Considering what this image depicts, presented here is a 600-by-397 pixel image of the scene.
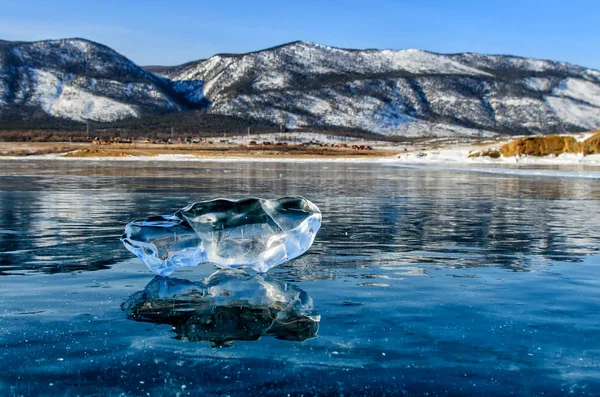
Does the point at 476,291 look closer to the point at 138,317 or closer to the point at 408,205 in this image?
the point at 138,317

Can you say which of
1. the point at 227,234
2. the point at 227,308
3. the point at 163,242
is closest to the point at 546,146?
the point at 227,234

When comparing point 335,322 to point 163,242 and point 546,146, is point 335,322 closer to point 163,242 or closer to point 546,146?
point 163,242

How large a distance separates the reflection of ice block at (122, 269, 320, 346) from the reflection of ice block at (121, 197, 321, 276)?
30cm

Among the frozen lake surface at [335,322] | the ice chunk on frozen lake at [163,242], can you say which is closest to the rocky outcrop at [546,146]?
the frozen lake surface at [335,322]

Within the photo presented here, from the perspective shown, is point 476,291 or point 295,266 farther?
point 295,266

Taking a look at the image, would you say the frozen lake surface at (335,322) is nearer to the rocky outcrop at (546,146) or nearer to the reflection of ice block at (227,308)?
the reflection of ice block at (227,308)

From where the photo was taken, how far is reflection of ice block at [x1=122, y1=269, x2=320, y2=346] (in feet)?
20.6

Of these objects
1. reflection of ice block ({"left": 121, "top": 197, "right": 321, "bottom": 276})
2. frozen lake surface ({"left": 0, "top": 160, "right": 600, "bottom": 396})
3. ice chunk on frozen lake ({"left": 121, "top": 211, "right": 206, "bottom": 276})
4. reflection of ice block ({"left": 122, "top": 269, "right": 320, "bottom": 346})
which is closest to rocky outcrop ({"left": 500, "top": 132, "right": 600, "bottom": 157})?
frozen lake surface ({"left": 0, "top": 160, "right": 600, "bottom": 396})

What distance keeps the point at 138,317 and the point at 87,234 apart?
6.56m

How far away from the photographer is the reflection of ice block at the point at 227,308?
627cm

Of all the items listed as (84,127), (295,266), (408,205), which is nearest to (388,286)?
(295,266)

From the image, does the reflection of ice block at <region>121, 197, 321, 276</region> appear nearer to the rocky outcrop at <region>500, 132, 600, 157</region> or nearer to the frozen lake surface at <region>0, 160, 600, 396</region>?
the frozen lake surface at <region>0, 160, 600, 396</region>

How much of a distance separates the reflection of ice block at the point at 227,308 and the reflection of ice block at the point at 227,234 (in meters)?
0.30

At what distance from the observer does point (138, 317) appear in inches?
265
